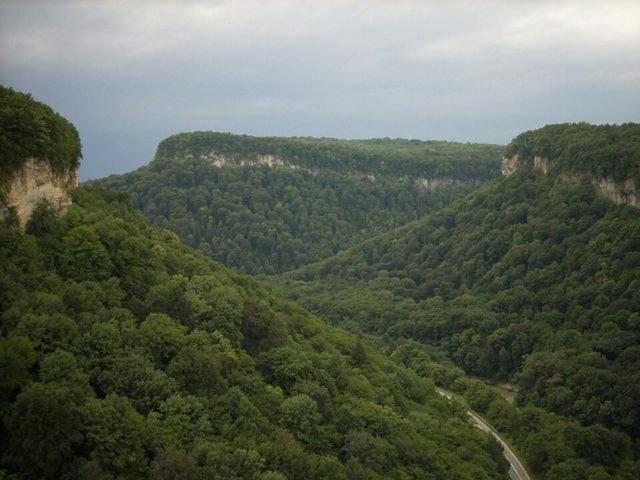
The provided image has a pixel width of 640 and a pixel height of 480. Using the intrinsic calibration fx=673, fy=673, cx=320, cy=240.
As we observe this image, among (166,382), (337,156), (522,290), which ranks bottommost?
(522,290)

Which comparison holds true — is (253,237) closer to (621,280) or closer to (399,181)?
(399,181)

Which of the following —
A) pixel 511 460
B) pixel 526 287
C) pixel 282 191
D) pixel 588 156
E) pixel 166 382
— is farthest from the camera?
pixel 282 191

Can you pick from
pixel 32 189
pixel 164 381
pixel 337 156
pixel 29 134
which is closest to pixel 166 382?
pixel 164 381

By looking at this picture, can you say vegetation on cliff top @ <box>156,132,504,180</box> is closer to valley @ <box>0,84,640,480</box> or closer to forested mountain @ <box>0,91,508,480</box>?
valley @ <box>0,84,640,480</box>

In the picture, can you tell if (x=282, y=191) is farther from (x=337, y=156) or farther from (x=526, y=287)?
(x=526, y=287)

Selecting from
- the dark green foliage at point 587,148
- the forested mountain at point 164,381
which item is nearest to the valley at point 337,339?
the forested mountain at point 164,381

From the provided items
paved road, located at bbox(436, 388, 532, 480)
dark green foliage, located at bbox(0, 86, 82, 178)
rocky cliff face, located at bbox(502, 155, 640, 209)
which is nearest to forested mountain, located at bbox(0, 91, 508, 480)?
dark green foliage, located at bbox(0, 86, 82, 178)
